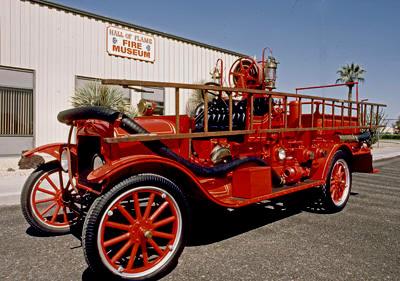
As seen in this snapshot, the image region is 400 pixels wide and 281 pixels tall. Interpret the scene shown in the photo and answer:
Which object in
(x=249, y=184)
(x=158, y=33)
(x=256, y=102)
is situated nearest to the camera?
(x=249, y=184)

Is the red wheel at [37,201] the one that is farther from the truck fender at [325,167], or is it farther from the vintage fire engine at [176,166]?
the truck fender at [325,167]

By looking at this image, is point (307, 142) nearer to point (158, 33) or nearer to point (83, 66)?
point (83, 66)

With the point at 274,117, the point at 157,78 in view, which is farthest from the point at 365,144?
the point at 157,78

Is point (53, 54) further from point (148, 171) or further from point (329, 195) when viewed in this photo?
point (329, 195)

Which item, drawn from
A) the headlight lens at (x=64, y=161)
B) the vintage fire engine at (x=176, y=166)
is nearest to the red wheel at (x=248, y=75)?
the vintage fire engine at (x=176, y=166)

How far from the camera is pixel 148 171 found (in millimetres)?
2988

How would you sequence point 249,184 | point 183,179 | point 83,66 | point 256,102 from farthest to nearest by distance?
point 83,66
point 256,102
point 249,184
point 183,179

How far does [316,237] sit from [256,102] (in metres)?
1.97

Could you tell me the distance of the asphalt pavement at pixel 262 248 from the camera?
2.79 meters

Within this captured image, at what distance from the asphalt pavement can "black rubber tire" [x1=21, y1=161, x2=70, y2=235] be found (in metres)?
0.10

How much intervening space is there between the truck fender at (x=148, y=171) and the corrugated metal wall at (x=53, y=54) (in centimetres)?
831

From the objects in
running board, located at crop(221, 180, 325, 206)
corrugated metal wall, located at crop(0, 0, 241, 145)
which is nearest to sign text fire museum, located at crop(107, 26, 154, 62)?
corrugated metal wall, located at crop(0, 0, 241, 145)

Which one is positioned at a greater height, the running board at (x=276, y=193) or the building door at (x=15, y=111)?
the building door at (x=15, y=111)

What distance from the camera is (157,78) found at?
12812mm
